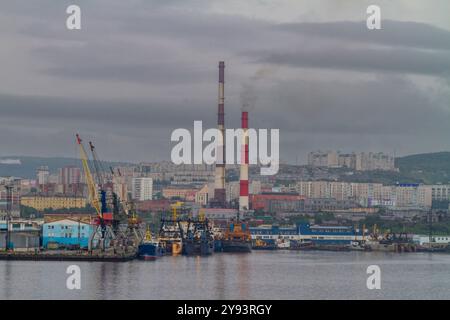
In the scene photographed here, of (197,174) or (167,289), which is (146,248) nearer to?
(167,289)

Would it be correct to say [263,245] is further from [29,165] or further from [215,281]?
[29,165]

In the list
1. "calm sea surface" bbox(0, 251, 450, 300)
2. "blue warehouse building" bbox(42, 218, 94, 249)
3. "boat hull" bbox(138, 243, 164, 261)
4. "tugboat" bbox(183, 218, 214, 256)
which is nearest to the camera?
"calm sea surface" bbox(0, 251, 450, 300)

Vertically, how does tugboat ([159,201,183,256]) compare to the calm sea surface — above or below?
above

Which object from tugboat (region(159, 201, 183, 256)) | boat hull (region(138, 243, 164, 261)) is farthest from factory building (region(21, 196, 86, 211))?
boat hull (region(138, 243, 164, 261))

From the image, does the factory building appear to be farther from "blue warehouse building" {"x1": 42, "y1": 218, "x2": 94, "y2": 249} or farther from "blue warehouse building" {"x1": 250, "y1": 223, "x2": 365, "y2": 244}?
"blue warehouse building" {"x1": 42, "y1": 218, "x2": 94, "y2": 249}

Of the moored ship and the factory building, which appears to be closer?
the moored ship

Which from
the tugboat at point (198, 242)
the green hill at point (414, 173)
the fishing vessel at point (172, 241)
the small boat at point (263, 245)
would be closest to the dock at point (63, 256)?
the tugboat at point (198, 242)
